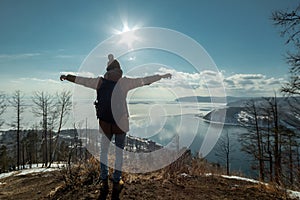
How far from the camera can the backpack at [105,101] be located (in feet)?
10.5

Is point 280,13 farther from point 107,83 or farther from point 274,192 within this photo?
point 107,83

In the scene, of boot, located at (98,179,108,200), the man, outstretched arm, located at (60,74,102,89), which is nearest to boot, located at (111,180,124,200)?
the man

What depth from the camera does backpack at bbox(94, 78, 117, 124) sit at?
10.5 feet

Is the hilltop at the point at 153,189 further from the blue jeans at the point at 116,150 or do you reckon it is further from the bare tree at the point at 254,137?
the bare tree at the point at 254,137

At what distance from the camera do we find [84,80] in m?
3.22

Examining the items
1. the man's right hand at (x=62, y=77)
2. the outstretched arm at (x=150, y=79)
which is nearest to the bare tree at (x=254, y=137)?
the outstretched arm at (x=150, y=79)

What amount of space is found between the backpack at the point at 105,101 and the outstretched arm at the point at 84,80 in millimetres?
71

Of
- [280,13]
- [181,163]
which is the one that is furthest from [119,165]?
[280,13]

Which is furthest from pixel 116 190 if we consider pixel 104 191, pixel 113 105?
pixel 113 105

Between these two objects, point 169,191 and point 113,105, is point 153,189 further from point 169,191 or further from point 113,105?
point 113,105

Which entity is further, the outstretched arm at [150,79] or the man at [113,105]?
the outstretched arm at [150,79]

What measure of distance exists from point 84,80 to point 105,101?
1.40 ft

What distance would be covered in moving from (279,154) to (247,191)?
47.8 ft

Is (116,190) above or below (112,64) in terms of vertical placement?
below
